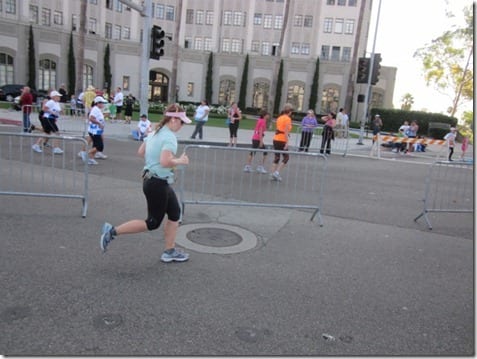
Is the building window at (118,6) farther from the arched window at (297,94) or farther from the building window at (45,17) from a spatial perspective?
the arched window at (297,94)

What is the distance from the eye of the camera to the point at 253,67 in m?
54.2

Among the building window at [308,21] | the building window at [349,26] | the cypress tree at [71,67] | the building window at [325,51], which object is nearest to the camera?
the cypress tree at [71,67]

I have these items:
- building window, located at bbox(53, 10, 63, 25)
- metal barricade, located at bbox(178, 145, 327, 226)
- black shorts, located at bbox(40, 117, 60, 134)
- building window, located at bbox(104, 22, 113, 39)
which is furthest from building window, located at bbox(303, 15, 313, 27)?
black shorts, located at bbox(40, 117, 60, 134)

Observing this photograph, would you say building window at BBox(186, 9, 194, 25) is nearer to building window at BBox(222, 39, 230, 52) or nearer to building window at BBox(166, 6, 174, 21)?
building window at BBox(166, 6, 174, 21)

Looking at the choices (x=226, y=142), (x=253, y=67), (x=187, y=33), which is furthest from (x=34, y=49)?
(x=226, y=142)

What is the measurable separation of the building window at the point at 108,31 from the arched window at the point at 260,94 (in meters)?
18.6

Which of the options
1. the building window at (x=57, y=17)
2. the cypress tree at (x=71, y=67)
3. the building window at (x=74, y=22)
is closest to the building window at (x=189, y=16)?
the building window at (x=74, y=22)

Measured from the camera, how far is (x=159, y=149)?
428cm

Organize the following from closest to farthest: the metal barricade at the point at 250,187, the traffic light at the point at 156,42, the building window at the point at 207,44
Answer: the metal barricade at the point at 250,187, the traffic light at the point at 156,42, the building window at the point at 207,44

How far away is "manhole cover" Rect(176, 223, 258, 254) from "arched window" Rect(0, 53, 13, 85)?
1804 inches

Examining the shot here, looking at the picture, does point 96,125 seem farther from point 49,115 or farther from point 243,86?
point 243,86

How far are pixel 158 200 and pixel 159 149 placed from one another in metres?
0.53

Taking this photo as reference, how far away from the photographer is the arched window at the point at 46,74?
151 feet

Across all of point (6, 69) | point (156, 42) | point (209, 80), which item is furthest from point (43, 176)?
point (209, 80)
